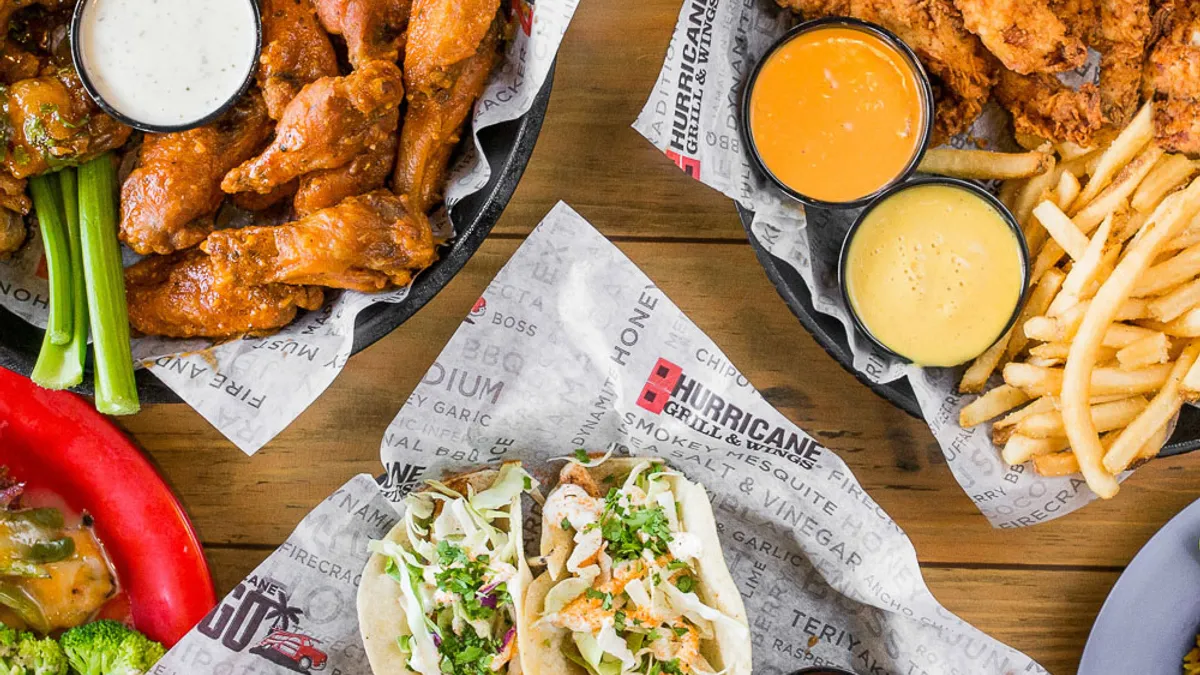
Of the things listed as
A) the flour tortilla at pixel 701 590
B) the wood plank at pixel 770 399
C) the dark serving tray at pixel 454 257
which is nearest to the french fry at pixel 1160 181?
the wood plank at pixel 770 399

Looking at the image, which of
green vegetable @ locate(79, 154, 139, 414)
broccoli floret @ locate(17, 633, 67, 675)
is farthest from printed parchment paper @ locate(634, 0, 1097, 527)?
broccoli floret @ locate(17, 633, 67, 675)

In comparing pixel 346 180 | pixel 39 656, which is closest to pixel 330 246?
pixel 346 180

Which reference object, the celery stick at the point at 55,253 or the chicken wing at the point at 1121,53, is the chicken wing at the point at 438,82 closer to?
the celery stick at the point at 55,253

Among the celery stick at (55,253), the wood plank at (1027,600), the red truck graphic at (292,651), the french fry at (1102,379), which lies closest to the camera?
the celery stick at (55,253)

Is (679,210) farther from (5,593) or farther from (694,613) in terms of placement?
(5,593)

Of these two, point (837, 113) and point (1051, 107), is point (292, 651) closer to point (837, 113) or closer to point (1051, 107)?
point (837, 113)

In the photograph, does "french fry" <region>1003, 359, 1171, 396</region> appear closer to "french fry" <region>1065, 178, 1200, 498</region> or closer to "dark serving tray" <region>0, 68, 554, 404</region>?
"french fry" <region>1065, 178, 1200, 498</region>
